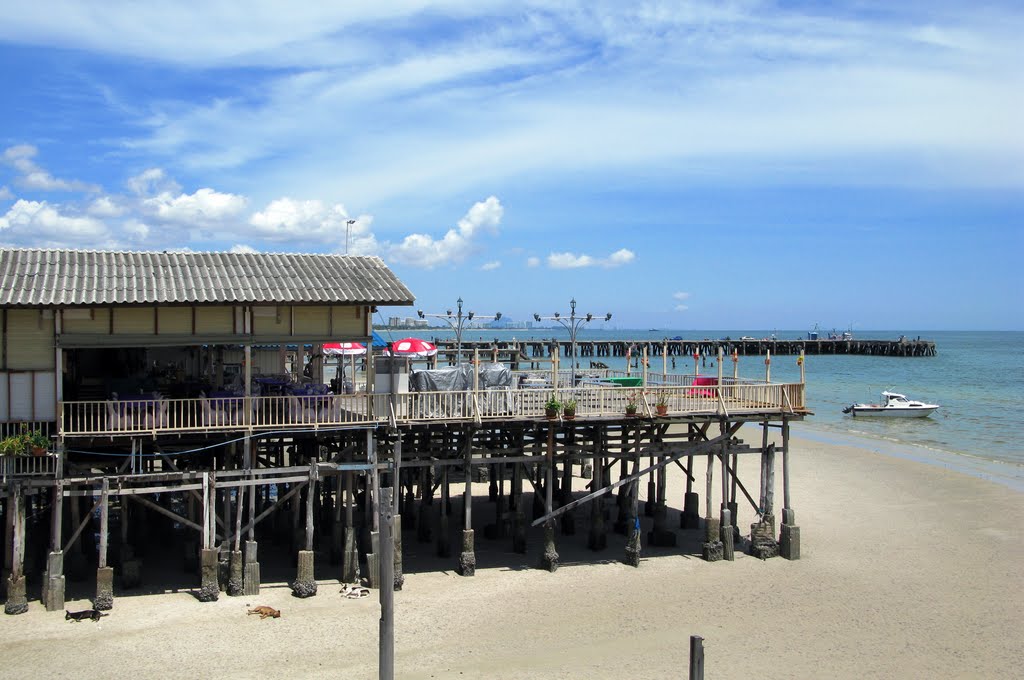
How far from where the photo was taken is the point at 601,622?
20297 millimetres

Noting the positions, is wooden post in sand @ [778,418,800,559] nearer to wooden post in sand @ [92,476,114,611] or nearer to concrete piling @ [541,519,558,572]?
concrete piling @ [541,519,558,572]

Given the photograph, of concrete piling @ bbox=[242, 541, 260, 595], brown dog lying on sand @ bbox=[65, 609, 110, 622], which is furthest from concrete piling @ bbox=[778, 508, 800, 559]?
brown dog lying on sand @ bbox=[65, 609, 110, 622]

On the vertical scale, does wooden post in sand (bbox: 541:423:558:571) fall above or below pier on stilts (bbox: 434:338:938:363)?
below

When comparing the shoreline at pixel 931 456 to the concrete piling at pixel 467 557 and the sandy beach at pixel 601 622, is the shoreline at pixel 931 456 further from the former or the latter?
the concrete piling at pixel 467 557

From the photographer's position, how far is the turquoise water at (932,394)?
51781 mm

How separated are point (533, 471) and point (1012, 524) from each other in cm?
1593

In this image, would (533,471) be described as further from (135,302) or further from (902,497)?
(902,497)

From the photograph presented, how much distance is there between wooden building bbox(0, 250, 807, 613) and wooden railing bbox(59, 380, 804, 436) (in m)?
0.05


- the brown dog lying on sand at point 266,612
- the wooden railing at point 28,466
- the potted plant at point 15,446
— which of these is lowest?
the brown dog lying on sand at point 266,612

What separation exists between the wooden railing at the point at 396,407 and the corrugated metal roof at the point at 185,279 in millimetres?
2232

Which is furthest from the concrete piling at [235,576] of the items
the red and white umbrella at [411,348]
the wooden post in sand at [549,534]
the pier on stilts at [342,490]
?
the wooden post in sand at [549,534]

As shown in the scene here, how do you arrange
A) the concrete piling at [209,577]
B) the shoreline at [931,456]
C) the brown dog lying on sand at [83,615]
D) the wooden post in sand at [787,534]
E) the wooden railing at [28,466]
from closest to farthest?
the brown dog lying on sand at [83,615] < the wooden railing at [28,466] < the concrete piling at [209,577] < the wooden post in sand at [787,534] < the shoreline at [931,456]

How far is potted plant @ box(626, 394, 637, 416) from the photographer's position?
2369 centimetres

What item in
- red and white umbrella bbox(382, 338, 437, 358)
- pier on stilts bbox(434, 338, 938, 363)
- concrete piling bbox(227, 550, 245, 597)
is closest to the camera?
concrete piling bbox(227, 550, 245, 597)
